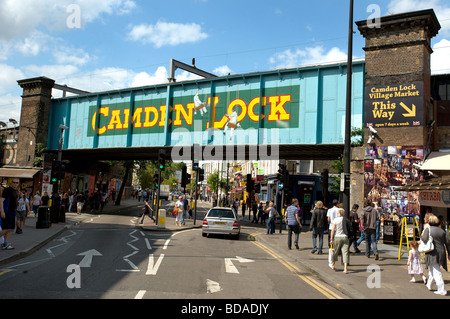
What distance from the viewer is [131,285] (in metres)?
7.38

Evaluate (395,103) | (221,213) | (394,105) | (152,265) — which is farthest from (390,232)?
(152,265)

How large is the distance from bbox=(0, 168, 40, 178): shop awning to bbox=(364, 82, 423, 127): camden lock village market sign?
25832mm

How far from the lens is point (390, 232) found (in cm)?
1606

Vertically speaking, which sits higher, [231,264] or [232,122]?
[232,122]

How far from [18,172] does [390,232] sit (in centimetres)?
2829

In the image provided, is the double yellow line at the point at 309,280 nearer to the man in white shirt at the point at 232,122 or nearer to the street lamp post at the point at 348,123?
the street lamp post at the point at 348,123

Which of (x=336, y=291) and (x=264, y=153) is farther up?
(x=264, y=153)

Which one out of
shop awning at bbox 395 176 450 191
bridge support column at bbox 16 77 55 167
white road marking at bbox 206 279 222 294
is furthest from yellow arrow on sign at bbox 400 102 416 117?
bridge support column at bbox 16 77 55 167

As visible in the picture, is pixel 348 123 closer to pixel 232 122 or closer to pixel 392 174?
pixel 392 174

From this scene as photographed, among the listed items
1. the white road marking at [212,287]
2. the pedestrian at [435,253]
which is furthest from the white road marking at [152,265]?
the pedestrian at [435,253]

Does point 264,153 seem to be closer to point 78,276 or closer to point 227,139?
point 227,139
